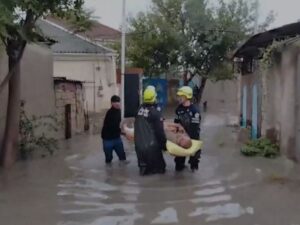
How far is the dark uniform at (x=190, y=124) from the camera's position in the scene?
428 inches

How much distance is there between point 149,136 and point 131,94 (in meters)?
16.7

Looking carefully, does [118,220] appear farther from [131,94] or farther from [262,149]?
[131,94]

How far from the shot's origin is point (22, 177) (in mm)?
10273

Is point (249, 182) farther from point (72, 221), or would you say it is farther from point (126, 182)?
point (72, 221)

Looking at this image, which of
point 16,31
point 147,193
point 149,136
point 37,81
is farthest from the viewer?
→ point 37,81

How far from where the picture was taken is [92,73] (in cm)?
3125

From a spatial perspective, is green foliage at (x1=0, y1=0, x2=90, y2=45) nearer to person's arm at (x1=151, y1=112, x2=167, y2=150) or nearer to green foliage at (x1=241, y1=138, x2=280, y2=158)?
person's arm at (x1=151, y1=112, x2=167, y2=150)

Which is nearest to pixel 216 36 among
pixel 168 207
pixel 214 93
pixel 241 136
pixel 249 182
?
pixel 214 93

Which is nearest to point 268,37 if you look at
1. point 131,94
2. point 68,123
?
point 68,123

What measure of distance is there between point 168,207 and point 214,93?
104 feet

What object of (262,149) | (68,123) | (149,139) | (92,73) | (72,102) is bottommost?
(262,149)

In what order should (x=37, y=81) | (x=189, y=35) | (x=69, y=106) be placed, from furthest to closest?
(x=189, y=35)
(x=69, y=106)
(x=37, y=81)

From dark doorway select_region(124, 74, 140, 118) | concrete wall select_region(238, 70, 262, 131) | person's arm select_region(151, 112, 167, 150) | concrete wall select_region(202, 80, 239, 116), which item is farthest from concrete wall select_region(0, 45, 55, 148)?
concrete wall select_region(202, 80, 239, 116)

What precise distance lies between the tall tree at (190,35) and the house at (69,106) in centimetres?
1208
